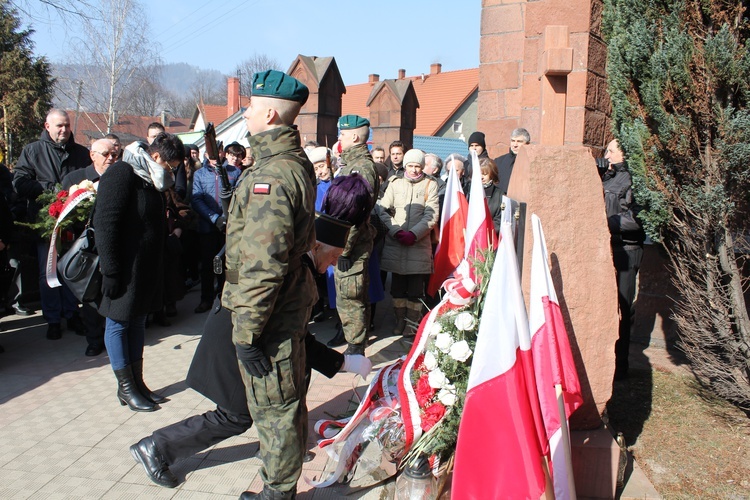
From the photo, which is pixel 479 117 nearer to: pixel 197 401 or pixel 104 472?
pixel 197 401

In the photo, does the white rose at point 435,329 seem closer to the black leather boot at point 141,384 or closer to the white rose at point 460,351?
the white rose at point 460,351

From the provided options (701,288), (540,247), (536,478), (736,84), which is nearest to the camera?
(536,478)

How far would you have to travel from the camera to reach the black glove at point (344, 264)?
491 centimetres

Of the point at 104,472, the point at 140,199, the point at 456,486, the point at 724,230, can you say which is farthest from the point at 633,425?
the point at 140,199

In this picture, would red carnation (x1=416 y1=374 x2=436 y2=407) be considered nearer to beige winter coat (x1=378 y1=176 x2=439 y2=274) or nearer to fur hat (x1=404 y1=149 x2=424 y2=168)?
beige winter coat (x1=378 y1=176 x2=439 y2=274)

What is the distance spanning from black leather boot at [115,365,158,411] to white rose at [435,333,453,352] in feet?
7.25

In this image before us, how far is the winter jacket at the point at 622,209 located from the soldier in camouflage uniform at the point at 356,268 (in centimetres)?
189

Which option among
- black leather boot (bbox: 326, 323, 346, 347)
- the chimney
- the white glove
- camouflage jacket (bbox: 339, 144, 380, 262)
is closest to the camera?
the white glove

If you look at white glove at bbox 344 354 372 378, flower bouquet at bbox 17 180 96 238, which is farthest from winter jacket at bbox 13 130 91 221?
white glove at bbox 344 354 372 378

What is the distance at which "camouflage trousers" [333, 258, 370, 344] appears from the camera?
4938 millimetres

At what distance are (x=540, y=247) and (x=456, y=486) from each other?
1217 millimetres

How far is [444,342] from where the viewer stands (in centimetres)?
315

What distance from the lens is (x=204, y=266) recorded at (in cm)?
691

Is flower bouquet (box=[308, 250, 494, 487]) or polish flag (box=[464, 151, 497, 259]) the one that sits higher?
polish flag (box=[464, 151, 497, 259])
